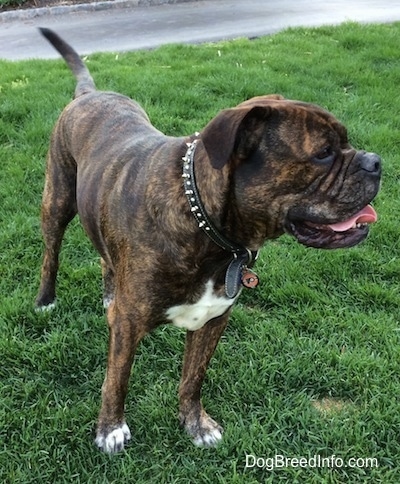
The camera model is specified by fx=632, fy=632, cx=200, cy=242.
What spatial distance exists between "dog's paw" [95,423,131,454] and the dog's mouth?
3.92ft

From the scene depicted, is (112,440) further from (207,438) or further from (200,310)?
(200,310)

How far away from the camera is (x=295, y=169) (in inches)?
83.7

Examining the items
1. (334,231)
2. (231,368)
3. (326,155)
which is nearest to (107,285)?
(231,368)

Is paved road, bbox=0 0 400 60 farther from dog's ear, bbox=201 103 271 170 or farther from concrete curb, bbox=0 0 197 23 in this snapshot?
dog's ear, bbox=201 103 271 170

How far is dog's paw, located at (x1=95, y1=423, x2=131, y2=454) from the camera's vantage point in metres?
2.73

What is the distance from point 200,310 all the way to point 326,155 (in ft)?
2.53

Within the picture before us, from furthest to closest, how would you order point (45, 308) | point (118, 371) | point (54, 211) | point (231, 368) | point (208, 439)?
point (45, 308), point (54, 211), point (231, 368), point (208, 439), point (118, 371)

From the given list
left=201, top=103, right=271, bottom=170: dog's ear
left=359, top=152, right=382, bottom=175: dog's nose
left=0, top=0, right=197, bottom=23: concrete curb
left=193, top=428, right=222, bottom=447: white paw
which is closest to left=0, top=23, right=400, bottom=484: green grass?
left=193, top=428, right=222, bottom=447: white paw

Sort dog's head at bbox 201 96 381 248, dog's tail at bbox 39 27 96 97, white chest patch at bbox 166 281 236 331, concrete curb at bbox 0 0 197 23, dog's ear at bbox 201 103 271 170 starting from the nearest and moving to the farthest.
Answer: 1. dog's ear at bbox 201 103 271 170
2. dog's head at bbox 201 96 381 248
3. white chest patch at bbox 166 281 236 331
4. dog's tail at bbox 39 27 96 97
5. concrete curb at bbox 0 0 197 23

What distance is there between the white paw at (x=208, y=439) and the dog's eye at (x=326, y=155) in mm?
1376

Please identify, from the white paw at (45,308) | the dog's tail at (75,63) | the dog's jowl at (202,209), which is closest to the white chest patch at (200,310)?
the dog's jowl at (202,209)

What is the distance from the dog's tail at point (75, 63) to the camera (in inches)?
144

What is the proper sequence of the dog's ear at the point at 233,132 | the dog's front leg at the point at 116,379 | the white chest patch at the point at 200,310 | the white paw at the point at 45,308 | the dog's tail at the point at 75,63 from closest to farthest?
the dog's ear at the point at 233,132
the white chest patch at the point at 200,310
the dog's front leg at the point at 116,379
the white paw at the point at 45,308
the dog's tail at the point at 75,63

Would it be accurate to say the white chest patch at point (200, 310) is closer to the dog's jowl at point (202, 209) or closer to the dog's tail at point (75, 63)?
Result: the dog's jowl at point (202, 209)
